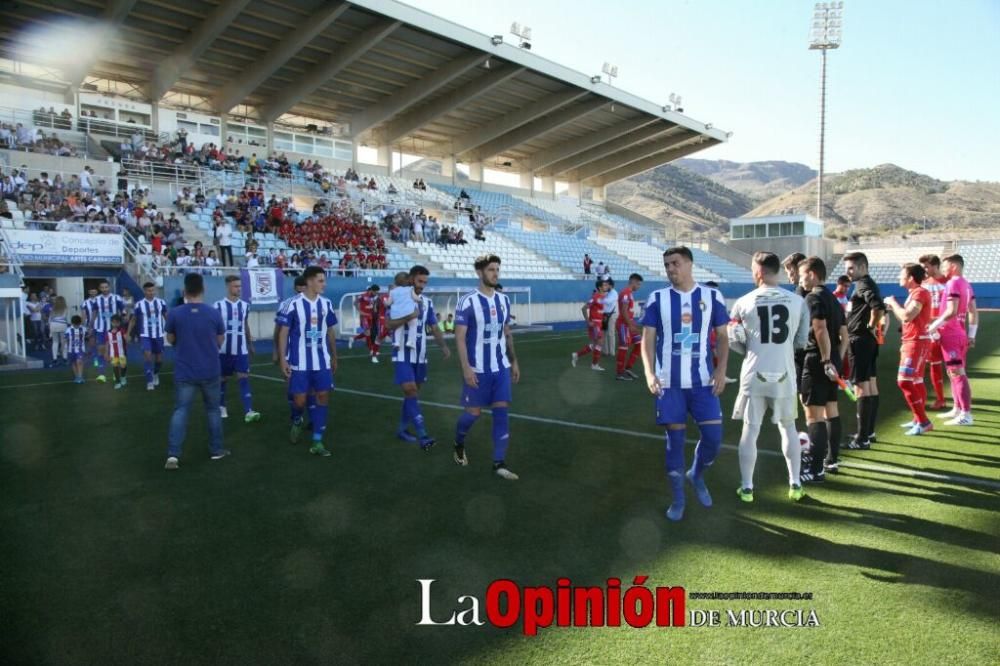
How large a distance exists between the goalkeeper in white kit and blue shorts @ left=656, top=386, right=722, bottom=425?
Result: 0.34 metres

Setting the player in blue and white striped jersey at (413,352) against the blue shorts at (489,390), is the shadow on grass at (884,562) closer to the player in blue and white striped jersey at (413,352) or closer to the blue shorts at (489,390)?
the blue shorts at (489,390)

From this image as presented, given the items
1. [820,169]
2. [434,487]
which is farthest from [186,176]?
[820,169]

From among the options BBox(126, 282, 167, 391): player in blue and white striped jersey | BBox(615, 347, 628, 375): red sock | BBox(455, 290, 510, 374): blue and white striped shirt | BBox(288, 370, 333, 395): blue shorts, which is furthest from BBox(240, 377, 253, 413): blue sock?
BBox(615, 347, 628, 375): red sock

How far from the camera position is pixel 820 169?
54.1 metres

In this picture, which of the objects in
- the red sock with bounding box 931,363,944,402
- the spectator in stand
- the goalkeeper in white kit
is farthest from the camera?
the spectator in stand

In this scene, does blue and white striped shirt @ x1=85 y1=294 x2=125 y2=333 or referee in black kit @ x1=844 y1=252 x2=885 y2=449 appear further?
blue and white striped shirt @ x1=85 y1=294 x2=125 y2=333

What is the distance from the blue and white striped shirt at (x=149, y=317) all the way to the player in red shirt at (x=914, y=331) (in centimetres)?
1157

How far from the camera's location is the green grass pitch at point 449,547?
123 inches

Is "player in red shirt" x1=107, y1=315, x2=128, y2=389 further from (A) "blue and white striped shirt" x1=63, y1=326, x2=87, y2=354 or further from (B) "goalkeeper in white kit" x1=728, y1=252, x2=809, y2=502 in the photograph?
(B) "goalkeeper in white kit" x1=728, y1=252, x2=809, y2=502

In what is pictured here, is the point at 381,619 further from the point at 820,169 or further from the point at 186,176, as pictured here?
the point at 820,169

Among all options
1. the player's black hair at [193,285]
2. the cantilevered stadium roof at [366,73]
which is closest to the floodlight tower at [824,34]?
the cantilevered stadium roof at [366,73]

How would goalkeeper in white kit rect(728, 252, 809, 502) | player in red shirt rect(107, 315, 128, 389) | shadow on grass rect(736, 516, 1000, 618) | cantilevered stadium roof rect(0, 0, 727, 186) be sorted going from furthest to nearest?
cantilevered stadium roof rect(0, 0, 727, 186) → player in red shirt rect(107, 315, 128, 389) → goalkeeper in white kit rect(728, 252, 809, 502) → shadow on grass rect(736, 516, 1000, 618)

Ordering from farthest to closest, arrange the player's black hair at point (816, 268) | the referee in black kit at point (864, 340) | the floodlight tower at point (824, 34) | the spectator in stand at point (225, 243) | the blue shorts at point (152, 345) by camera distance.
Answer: the floodlight tower at point (824, 34), the spectator in stand at point (225, 243), the blue shorts at point (152, 345), the referee in black kit at point (864, 340), the player's black hair at point (816, 268)

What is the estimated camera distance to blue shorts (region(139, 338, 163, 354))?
11719 millimetres
